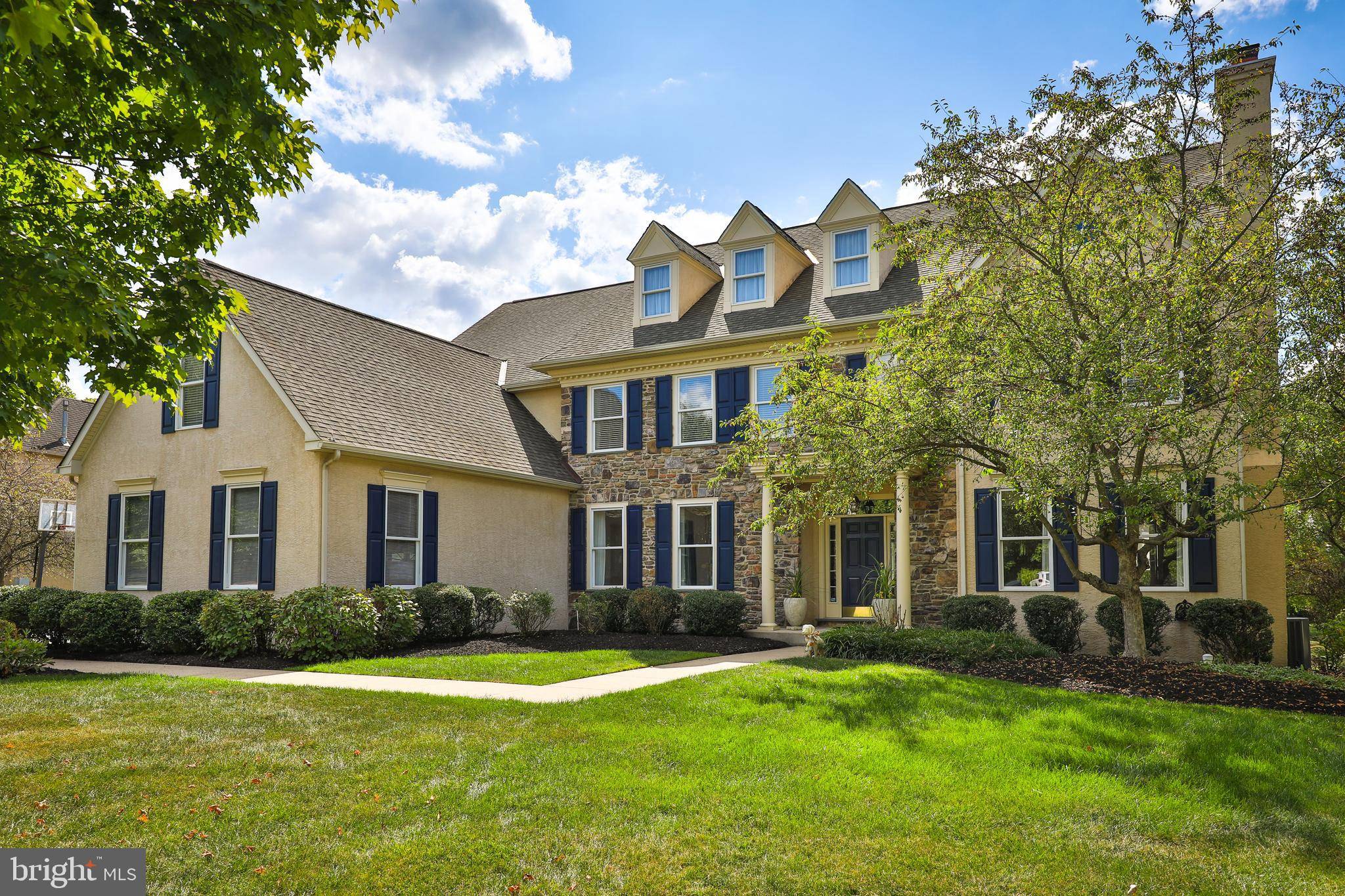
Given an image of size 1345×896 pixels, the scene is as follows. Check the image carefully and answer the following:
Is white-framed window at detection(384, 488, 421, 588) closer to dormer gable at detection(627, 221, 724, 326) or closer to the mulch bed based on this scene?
dormer gable at detection(627, 221, 724, 326)

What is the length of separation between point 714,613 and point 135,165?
11.4m

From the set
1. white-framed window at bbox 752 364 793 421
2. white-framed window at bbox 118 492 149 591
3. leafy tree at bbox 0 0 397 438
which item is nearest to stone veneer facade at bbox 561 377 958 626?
white-framed window at bbox 752 364 793 421

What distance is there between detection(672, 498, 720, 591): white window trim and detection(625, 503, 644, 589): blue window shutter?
0.74 metres

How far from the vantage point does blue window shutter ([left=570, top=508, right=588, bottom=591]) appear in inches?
755

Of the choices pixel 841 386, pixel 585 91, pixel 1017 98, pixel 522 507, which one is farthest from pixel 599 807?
pixel 522 507

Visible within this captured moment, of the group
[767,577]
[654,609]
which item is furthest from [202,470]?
[767,577]

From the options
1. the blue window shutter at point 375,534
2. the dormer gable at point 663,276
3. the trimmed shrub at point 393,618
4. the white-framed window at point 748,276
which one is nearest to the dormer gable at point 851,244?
the white-framed window at point 748,276

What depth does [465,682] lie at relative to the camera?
1034 cm

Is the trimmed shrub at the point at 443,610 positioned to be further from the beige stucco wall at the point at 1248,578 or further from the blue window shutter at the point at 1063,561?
the beige stucco wall at the point at 1248,578

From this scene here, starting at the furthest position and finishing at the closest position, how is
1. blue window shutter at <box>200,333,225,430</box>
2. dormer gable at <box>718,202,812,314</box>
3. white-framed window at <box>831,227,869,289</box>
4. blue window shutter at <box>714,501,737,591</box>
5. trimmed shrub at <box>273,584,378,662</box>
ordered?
dormer gable at <box>718,202,812,314</box> → white-framed window at <box>831,227,869,289</box> → blue window shutter at <box>714,501,737,591</box> → blue window shutter at <box>200,333,225,430</box> → trimmed shrub at <box>273,584,378,662</box>

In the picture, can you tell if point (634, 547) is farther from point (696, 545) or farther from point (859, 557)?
point (859, 557)

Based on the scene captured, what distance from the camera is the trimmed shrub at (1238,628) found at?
43.4 feet

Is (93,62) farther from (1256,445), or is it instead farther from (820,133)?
(1256,445)

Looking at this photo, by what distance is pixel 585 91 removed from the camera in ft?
36.6
